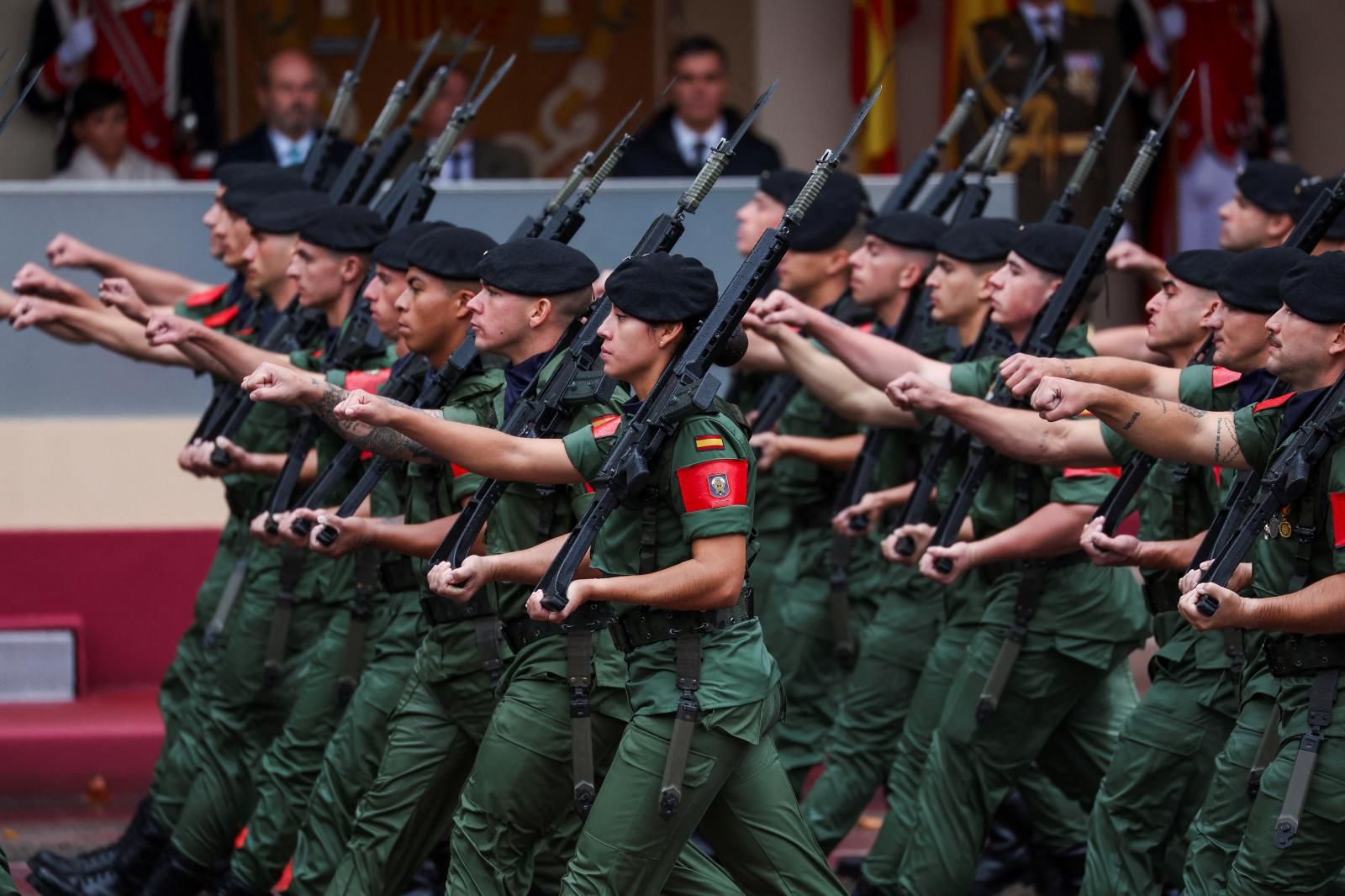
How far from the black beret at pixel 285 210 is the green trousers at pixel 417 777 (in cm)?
228

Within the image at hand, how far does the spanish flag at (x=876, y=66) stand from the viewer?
39.3ft

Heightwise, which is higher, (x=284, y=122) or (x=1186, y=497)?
(x=1186, y=497)

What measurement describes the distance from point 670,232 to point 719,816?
4.98 feet

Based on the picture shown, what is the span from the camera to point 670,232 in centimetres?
580

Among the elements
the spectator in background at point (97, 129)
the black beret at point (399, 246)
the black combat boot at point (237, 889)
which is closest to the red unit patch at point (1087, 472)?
the black beret at point (399, 246)

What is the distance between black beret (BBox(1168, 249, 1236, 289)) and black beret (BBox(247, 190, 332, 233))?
9.42ft

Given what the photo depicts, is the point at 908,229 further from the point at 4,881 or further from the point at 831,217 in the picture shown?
the point at 4,881

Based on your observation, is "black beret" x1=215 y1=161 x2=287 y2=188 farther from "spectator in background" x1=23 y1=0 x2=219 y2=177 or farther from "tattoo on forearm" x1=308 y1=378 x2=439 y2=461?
"spectator in background" x1=23 y1=0 x2=219 y2=177

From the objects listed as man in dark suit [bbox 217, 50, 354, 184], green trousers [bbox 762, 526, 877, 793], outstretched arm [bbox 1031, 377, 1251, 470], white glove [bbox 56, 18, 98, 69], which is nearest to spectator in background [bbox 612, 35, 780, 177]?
man in dark suit [bbox 217, 50, 354, 184]

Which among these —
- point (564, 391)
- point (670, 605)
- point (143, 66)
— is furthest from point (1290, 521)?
point (143, 66)

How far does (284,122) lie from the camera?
10.6m

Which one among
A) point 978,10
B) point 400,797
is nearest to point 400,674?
point 400,797

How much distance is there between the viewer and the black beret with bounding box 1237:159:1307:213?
7.30 metres

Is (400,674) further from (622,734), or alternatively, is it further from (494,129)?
(494,129)
